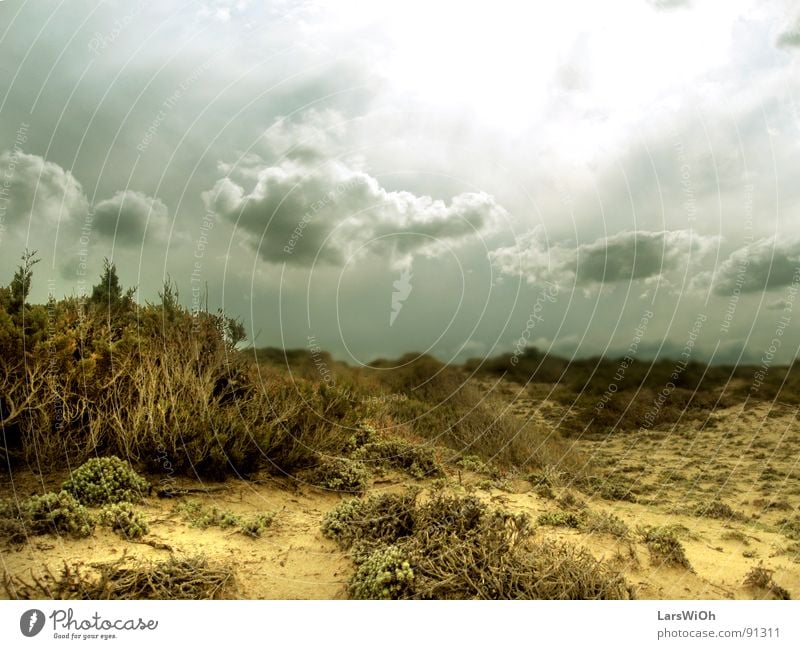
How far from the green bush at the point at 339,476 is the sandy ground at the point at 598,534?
165 mm

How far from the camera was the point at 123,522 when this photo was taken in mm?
5520

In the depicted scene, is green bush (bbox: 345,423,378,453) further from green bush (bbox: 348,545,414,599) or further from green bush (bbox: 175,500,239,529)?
green bush (bbox: 348,545,414,599)

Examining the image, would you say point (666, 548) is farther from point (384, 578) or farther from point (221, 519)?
point (221, 519)

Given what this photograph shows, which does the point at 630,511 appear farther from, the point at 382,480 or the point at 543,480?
the point at 382,480

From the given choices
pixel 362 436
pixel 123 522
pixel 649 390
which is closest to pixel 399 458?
pixel 362 436

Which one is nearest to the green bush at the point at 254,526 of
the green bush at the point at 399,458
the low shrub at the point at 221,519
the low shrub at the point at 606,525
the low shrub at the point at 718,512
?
the low shrub at the point at 221,519

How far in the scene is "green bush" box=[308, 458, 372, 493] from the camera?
7320 mm

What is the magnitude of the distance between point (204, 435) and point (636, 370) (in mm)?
9520

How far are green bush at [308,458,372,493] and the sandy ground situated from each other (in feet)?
0.54

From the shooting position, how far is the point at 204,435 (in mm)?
6824

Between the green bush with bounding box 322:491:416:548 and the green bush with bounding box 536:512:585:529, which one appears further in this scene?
the green bush with bounding box 536:512:585:529

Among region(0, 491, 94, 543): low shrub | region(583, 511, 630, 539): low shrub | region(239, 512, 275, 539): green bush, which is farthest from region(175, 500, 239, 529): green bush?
region(583, 511, 630, 539): low shrub

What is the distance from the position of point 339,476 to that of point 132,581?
315 cm

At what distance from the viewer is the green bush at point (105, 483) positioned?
19.1ft
